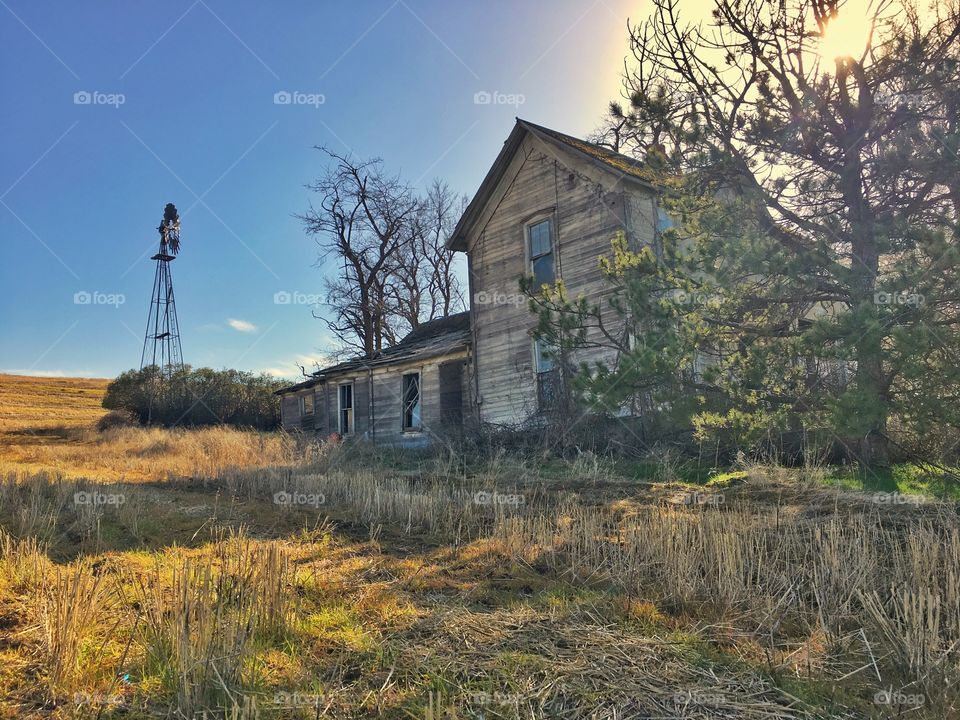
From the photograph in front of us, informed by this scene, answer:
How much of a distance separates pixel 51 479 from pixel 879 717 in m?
11.4

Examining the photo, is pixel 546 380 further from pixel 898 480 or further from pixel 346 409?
pixel 346 409

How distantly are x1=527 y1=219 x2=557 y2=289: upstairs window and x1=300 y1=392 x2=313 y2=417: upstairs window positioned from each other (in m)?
15.6

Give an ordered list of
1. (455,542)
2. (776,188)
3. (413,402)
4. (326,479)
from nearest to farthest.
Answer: (455,542)
(776,188)
(326,479)
(413,402)

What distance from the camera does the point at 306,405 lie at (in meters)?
29.4

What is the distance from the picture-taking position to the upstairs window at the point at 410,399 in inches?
830

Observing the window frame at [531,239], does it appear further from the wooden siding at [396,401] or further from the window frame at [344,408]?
the window frame at [344,408]

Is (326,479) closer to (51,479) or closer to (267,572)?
(51,479)

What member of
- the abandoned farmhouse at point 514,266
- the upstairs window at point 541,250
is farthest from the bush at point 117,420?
the upstairs window at point 541,250

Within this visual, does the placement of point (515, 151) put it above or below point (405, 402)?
above

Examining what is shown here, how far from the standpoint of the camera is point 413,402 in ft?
68.9

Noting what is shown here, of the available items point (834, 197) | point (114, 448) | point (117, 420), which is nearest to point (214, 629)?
point (834, 197)

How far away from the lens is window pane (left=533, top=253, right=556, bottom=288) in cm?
1670

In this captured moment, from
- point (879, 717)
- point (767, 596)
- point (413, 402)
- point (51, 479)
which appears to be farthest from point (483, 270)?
point (879, 717)

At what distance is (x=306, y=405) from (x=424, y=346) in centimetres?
980
